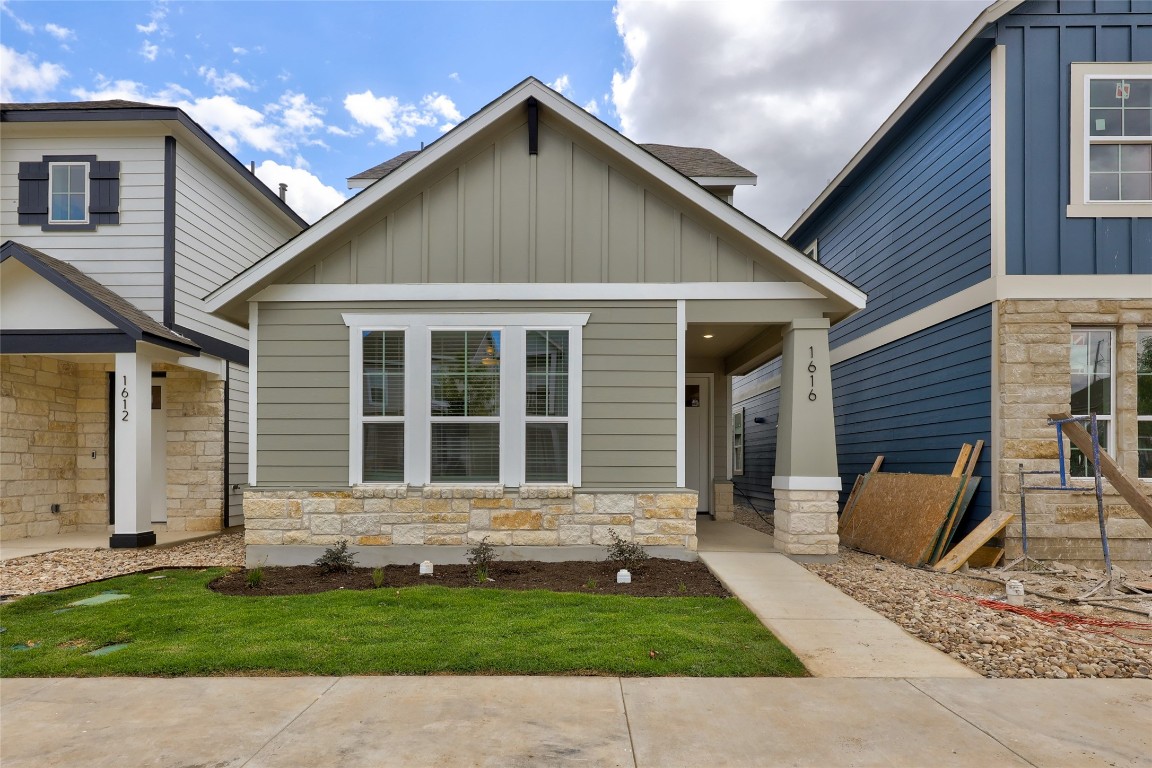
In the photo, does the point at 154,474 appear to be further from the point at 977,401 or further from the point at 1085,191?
the point at 1085,191

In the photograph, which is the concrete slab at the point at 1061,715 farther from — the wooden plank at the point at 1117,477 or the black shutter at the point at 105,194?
the black shutter at the point at 105,194

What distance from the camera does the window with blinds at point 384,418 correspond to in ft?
24.9

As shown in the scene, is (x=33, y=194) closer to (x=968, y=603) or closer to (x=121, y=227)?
(x=121, y=227)

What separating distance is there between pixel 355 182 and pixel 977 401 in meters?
9.39

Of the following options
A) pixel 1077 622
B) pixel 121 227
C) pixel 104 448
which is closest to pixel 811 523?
pixel 1077 622

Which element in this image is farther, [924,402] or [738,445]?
[738,445]

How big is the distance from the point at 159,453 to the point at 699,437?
28.6 feet

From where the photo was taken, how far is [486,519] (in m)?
7.52

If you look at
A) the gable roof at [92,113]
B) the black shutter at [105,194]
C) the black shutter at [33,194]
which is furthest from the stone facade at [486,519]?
the black shutter at [33,194]

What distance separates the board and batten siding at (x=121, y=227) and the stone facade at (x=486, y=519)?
465 cm

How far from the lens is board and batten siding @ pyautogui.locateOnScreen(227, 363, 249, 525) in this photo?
11.1m

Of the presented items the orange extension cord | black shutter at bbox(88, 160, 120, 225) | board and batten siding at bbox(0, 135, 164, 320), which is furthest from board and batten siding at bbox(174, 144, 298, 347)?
the orange extension cord

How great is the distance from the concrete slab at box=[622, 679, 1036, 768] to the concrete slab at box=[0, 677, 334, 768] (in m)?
1.89

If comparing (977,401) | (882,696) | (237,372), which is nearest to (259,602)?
(882,696)
